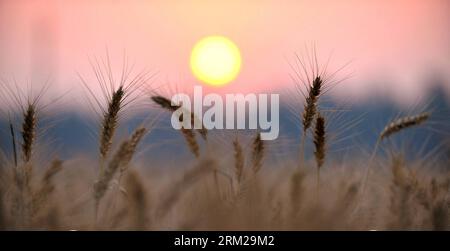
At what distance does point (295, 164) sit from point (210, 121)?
393 millimetres

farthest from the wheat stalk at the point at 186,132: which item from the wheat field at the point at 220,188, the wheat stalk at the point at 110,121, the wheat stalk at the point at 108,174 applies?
the wheat stalk at the point at 108,174

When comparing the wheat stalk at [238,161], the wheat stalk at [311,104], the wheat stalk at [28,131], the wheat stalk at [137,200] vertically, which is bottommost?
the wheat stalk at [137,200]

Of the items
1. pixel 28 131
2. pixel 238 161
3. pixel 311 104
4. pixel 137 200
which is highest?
pixel 311 104

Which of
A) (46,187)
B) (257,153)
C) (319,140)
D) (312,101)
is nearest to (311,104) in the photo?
(312,101)

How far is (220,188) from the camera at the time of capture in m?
2.99

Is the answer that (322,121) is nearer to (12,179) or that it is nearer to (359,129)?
(359,129)

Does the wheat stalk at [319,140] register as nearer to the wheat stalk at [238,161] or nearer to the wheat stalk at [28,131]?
the wheat stalk at [238,161]

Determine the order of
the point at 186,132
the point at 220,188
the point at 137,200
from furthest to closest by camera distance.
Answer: the point at 186,132
the point at 220,188
the point at 137,200

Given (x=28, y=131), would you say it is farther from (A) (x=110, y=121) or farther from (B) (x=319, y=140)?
(B) (x=319, y=140)

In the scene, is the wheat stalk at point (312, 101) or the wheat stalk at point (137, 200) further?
the wheat stalk at point (312, 101)

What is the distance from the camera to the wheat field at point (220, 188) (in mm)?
2850

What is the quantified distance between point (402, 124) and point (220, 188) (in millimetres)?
751
